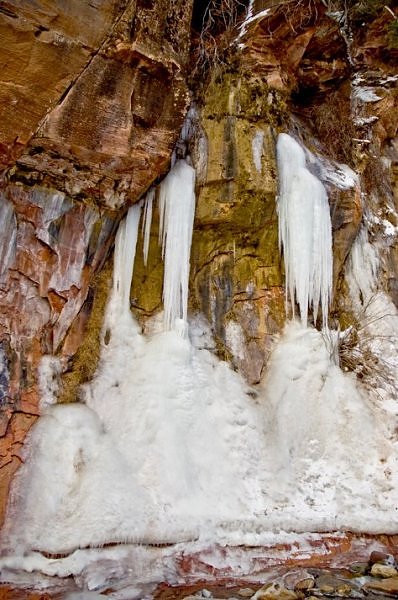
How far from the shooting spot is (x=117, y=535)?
4.02 m

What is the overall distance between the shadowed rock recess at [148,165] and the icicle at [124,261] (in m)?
0.11

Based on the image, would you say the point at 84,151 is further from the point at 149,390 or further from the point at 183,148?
the point at 149,390

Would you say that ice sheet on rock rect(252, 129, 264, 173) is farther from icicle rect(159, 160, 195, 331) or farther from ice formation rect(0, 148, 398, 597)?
icicle rect(159, 160, 195, 331)

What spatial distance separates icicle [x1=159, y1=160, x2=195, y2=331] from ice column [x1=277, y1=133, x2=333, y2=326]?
118 centimetres

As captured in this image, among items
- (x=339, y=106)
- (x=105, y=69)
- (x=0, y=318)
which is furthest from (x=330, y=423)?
(x=339, y=106)

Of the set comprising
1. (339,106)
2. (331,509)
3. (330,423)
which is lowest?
(331,509)

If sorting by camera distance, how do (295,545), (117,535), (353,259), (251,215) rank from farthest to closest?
(353,259)
(251,215)
(295,545)
(117,535)

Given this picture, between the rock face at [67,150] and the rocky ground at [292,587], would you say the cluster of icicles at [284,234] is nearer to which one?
the rock face at [67,150]

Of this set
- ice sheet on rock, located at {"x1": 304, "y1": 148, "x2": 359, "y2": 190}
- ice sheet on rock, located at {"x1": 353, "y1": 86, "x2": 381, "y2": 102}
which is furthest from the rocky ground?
ice sheet on rock, located at {"x1": 353, "y1": 86, "x2": 381, "y2": 102}

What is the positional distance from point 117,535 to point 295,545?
1.54 m

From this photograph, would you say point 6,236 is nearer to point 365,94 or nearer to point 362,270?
point 362,270

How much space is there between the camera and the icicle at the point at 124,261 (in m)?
→ 5.43

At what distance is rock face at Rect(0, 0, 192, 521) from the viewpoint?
4.20 m

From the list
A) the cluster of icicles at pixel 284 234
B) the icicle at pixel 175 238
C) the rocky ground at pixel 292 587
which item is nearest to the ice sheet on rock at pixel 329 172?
the cluster of icicles at pixel 284 234
